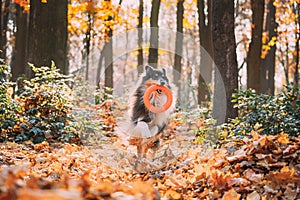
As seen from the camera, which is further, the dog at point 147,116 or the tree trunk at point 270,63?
the tree trunk at point 270,63

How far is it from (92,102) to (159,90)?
8282mm

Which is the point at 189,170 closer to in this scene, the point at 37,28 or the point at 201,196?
the point at 201,196

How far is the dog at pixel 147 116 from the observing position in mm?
8164

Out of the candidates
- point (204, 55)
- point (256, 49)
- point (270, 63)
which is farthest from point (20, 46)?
point (270, 63)

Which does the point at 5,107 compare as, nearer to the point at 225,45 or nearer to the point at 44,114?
the point at 44,114

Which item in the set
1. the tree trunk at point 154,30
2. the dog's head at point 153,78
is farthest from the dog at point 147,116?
the tree trunk at point 154,30

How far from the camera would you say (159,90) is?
8953 millimetres

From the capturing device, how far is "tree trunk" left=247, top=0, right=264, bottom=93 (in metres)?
14.2

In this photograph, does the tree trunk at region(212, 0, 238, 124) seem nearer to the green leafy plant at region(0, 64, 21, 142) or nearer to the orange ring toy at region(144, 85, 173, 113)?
the orange ring toy at region(144, 85, 173, 113)

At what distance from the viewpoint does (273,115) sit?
7.12 m

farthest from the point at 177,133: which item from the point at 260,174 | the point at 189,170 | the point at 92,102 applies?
the point at 260,174

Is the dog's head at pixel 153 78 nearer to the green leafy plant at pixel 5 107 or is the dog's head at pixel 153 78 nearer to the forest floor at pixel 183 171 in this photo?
the forest floor at pixel 183 171

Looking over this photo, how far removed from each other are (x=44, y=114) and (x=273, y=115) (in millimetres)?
4221

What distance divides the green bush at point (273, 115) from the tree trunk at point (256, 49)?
6597mm
